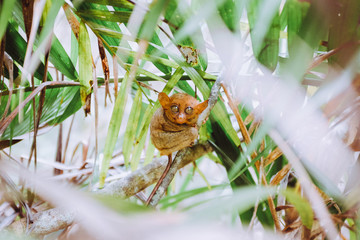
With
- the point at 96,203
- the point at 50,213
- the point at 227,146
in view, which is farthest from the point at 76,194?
the point at 227,146

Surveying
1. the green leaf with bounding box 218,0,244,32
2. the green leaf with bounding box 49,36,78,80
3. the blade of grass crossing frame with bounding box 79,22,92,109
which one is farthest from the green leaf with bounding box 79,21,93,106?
the green leaf with bounding box 218,0,244,32

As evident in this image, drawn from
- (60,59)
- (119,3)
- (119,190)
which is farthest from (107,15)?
(119,190)

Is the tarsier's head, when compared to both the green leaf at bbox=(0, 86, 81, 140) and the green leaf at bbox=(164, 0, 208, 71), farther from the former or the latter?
the green leaf at bbox=(0, 86, 81, 140)

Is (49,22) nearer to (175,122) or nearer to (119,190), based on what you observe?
(175,122)

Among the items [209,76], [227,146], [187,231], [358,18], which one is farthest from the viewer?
[227,146]

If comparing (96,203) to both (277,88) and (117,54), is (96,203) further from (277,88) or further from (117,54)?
(117,54)

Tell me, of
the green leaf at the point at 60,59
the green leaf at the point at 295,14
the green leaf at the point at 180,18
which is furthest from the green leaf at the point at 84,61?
the green leaf at the point at 295,14

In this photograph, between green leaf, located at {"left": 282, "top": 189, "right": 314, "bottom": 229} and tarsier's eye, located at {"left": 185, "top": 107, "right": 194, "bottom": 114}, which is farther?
tarsier's eye, located at {"left": 185, "top": 107, "right": 194, "bottom": 114}


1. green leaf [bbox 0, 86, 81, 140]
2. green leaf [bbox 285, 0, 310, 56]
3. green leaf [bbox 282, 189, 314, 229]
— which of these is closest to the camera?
green leaf [bbox 282, 189, 314, 229]
